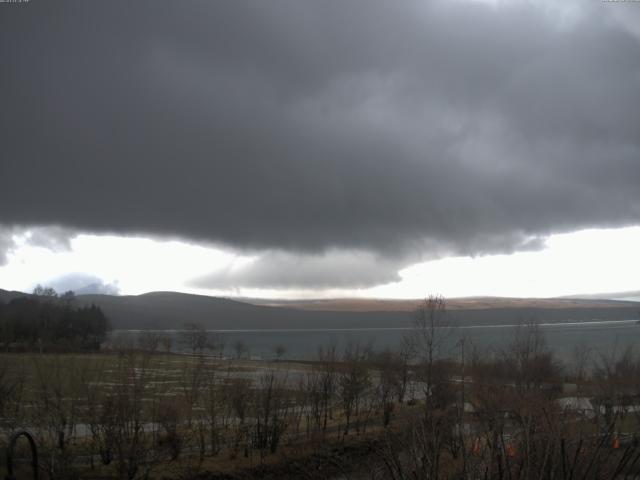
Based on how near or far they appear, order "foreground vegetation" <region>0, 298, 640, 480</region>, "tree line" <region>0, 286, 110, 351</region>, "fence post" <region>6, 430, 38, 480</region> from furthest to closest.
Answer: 1. "tree line" <region>0, 286, 110, 351</region>
2. "foreground vegetation" <region>0, 298, 640, 480</region>
3. "fence post" <region>6, 430, 38, 480</region>

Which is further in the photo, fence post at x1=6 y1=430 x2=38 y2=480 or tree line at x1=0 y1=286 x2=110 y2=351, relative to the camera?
tree line at x1=0 y1=286 x2=110 y2=351

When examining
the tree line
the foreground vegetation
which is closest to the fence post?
the foreground vegetation

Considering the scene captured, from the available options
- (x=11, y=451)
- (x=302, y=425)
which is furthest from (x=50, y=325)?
(x=11, y=451)

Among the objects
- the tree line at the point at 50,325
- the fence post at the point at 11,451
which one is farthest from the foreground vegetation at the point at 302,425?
the tree line at the point at 50,325

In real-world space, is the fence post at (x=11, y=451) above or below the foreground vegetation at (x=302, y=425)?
above

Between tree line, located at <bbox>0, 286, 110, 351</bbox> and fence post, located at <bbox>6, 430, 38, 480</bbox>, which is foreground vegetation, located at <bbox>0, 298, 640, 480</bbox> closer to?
fence post, located at <bbox>6, 430, 38, 480</bbox>

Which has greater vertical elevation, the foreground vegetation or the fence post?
the fence post

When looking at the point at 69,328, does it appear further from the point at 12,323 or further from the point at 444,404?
the point at 444,404

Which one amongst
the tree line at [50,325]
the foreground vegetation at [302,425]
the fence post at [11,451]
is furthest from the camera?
the tree line at [50,325]

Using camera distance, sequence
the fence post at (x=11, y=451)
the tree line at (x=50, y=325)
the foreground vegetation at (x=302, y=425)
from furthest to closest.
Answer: the tree line at (x=50, y=325)
the foreground vegetation at (x=302, y=425)
the fence post at (x=11, y=451)

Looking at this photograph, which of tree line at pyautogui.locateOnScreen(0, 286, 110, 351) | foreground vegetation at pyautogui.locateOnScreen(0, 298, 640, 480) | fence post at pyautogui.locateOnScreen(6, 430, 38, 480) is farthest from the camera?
tree line at pyautogui.locateOnScreen(0, 286, 110, 351)

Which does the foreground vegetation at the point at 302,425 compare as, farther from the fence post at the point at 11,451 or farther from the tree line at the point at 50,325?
the tree line at the point at 50,325

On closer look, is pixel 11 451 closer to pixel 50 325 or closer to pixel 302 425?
pixel 302 425

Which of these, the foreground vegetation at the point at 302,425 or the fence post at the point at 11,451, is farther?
the foreground vegetation at the point at 302,425
